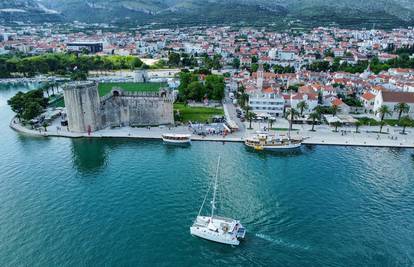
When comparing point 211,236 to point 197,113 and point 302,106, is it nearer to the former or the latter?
point 302,106

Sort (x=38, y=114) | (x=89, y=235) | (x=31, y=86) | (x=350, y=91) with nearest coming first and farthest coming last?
(x=89, y=235) < (x=38, y=114) < (x=350, y=91) < (x=31, y=86)

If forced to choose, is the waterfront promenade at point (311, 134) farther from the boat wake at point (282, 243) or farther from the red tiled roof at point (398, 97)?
the boat wake at point (282, 243)

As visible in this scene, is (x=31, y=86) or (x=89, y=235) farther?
(x=31, y=86)

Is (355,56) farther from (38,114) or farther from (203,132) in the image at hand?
(38,114)

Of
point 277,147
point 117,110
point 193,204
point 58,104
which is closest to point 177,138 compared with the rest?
point 117,110

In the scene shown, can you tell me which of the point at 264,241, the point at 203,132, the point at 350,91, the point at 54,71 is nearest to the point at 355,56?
the point at 350,91

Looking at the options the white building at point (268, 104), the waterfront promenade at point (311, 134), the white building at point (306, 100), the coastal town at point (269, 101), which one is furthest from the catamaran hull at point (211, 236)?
the white building at point (306, 100)
